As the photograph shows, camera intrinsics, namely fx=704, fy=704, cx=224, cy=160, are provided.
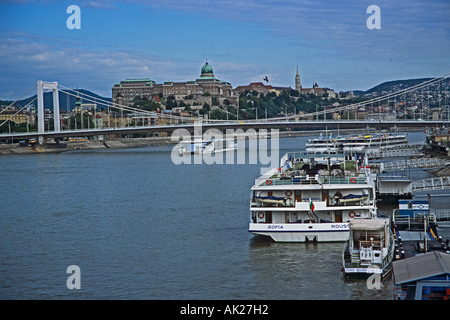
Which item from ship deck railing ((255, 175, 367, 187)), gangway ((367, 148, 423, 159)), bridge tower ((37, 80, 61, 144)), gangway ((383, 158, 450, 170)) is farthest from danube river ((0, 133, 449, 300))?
bridge tower ((37, 80, 61, 144))

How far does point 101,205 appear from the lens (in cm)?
2173

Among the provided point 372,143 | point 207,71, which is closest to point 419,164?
point 372,143

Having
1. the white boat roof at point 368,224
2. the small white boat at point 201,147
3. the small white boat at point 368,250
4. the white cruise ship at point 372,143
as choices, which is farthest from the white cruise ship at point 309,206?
the small white boat at point 201,147

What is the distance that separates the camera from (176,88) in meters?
123

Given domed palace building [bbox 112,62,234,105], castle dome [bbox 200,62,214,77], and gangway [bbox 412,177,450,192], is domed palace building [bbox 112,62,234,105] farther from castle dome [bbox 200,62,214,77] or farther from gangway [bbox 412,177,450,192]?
gangway [bbox 412,177,450,192]

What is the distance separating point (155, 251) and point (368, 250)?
4504 millimetres

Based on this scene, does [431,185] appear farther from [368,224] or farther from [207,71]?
[207,71]

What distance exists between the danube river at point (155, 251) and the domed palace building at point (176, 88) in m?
95.1

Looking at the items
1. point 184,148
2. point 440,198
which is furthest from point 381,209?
point 184,148

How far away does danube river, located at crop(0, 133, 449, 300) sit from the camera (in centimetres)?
1148

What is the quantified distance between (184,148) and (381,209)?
108ft

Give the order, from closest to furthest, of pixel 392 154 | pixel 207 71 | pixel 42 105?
pixel 392 154 < pixel 42 105 < pixel 207 71

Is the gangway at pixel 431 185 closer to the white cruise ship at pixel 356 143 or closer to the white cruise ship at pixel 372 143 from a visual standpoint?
the white cruise ship at pixel 356 143
